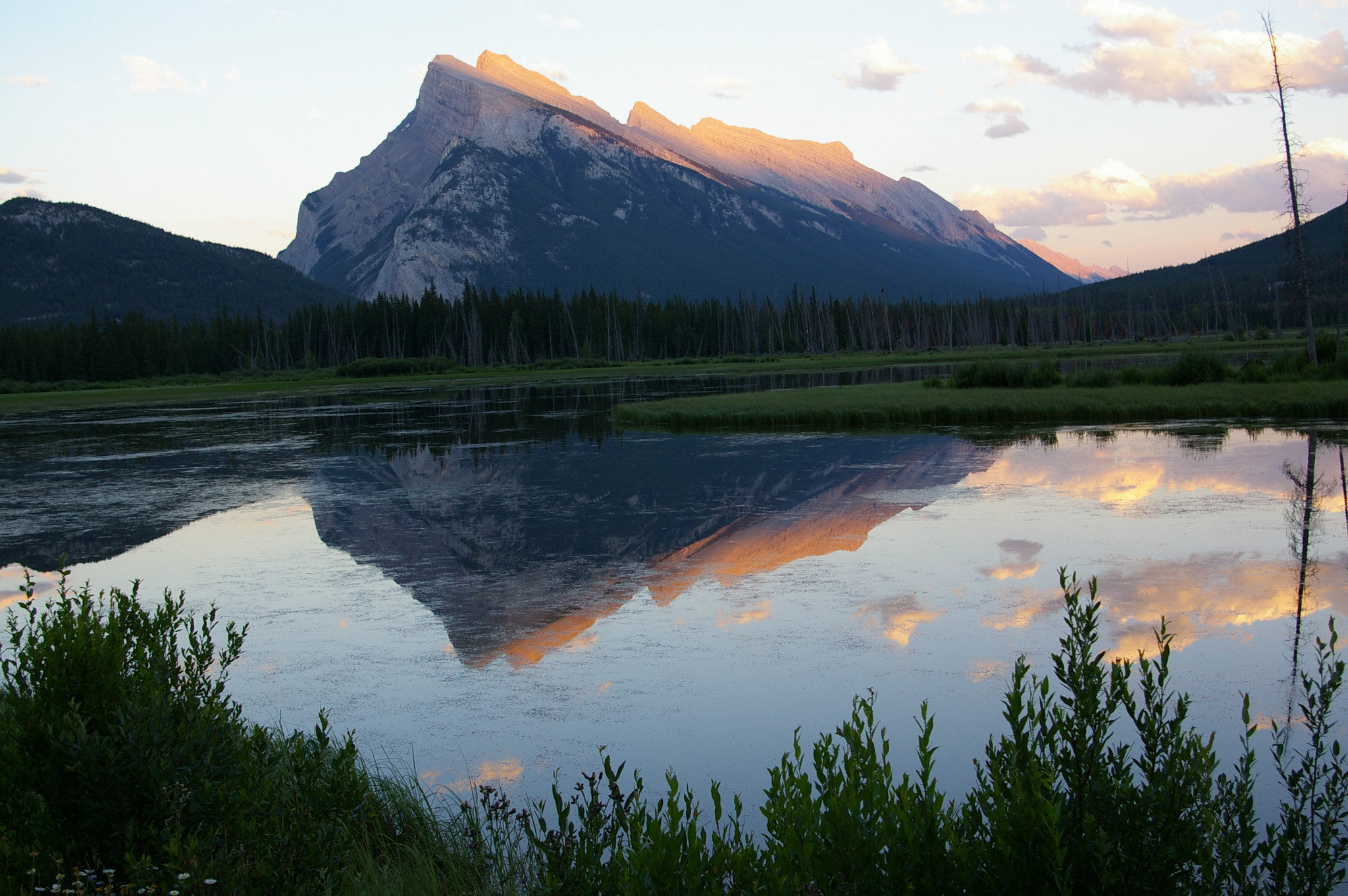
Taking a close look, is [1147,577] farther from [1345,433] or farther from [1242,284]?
[1242,284]

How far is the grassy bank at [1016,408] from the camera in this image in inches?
1362

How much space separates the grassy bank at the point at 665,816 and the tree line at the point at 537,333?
414 ft

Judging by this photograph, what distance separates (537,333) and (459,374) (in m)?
30.1

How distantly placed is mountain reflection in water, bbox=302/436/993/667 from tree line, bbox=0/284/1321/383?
104m

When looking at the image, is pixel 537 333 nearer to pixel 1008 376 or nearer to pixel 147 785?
pixel 1008 376

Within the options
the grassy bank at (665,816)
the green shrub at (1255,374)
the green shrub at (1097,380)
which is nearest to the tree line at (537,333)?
the green shrub at (1097,380)

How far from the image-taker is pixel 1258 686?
29.4 feet

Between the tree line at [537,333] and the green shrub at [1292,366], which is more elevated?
the tree line at [537,333]

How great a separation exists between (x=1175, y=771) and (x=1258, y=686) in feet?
16.7

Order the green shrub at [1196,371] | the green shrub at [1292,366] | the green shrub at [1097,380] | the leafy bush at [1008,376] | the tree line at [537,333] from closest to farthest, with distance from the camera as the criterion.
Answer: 1. the green shrub at [1292,366]
2. the green shrub at [1196,371]
3. the green shrub at [1097,380]
4. the leafy bush at [1008,376]
5. the tree line at [537,333]

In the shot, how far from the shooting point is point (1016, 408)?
123ft

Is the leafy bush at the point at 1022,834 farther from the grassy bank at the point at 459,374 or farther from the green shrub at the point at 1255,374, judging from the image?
the grassy bank at the point at 459,374

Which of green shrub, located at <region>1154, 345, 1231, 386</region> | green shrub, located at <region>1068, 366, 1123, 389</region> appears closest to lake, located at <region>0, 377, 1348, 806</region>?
green shrub, located at <region>1154, 345, 1231, 386</region>

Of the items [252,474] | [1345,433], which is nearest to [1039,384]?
[1345,433]
